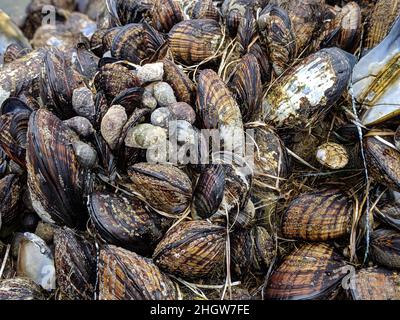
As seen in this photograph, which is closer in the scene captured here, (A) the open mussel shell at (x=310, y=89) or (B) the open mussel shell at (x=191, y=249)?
(B) the open mussel shell at (x=191, y=249)

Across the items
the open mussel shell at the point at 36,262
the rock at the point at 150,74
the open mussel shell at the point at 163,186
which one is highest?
the rock at the point at 150,74

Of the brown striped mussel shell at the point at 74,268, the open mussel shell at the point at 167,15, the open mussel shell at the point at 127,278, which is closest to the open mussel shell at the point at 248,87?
the open mussel shell at the point at 167,15

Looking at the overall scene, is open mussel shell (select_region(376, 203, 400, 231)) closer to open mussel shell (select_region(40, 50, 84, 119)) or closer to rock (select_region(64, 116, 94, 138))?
rock (select_region(64, 116, 94, 138))

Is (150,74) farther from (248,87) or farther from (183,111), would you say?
(248,87)

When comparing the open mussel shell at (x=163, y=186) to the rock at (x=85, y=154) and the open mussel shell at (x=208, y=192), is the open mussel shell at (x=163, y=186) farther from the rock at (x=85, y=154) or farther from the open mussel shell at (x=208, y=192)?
the rock at (x=85, y=154)

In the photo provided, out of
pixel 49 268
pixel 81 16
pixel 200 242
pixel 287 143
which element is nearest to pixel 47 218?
pixel 49 268

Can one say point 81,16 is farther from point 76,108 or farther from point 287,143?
point 287,143

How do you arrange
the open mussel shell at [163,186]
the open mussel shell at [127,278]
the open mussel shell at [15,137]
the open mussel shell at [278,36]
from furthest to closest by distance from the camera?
1. the open mussel shell at [278,36]
2. the open mussel shell at [15,137]
3. the open mussel shell at [163,186]
4. the open mussel shell at [127,278]
